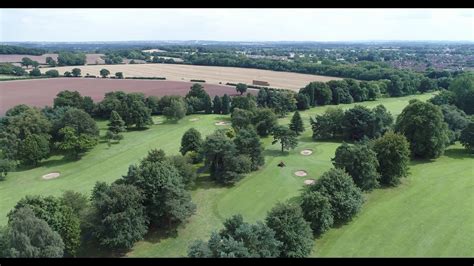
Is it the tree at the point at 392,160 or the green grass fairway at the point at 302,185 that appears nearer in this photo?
the green grass fairway at the point at 302,185

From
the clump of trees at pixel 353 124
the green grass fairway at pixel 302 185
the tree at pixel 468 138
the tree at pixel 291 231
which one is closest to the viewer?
the tree at pixel 291 231

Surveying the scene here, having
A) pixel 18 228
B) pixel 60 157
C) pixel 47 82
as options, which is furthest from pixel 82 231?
pixel 47 82

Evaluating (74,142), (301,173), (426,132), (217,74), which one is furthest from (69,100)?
(217,74)

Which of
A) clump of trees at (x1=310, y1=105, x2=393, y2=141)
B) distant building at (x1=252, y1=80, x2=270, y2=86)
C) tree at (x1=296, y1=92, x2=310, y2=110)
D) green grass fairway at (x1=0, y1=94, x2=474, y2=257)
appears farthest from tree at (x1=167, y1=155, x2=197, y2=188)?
distant building at (x1=252, y1=80, x2=270, y2=86)

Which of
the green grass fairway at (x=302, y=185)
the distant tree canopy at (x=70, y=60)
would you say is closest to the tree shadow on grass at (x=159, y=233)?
the green grass fairway at (x=302, y=185)

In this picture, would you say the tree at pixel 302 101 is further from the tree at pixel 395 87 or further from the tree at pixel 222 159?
the tree at pixel 222 159

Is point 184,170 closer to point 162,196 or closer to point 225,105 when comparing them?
point 162,196

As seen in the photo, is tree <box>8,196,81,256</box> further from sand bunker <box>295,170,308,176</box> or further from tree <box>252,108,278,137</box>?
tree <box>252,108,278,137</box>
